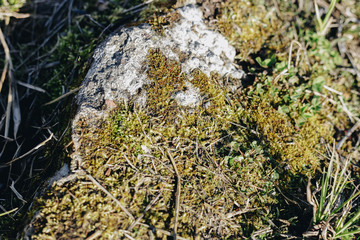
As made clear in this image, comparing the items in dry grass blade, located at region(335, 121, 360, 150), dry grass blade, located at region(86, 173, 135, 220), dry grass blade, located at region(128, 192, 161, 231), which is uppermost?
dry grass blade, located at region(86, 173, 135, 220)

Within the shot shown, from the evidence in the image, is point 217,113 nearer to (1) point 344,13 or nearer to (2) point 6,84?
(2) point 6,84

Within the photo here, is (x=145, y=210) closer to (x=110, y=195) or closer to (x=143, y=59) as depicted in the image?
(x=110, y=195)

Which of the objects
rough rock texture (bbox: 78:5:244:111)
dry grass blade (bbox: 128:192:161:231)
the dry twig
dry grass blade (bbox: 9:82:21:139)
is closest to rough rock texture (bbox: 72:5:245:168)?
rough rock texture (bbox: 78:5:244:111)

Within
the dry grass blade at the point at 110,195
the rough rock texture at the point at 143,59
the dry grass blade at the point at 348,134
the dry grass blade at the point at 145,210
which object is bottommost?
the dry grass blade at the point at 348,134

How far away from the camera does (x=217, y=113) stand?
8.90 feet

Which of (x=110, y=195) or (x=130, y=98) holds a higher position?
(x=130, y=98)

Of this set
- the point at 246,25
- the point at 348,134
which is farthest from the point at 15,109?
the point at 348,134

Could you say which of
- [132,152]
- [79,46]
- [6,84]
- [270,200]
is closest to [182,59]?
[132,152]

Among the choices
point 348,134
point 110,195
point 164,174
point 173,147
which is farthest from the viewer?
point 348,134

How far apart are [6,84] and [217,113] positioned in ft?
8.88

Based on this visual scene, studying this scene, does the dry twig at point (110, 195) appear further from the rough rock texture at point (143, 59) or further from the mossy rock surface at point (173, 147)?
the rough rock texture at point (143, 59)

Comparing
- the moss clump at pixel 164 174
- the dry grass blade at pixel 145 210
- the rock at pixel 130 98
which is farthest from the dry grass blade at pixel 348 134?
the dry grass blade at pixel 145 210

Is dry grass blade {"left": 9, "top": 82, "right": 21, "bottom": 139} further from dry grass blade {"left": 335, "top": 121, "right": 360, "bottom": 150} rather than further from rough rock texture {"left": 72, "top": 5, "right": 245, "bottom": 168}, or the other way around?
dry grass blade {"left": 335, "top": 121, "right": 360, "bottom": 150}

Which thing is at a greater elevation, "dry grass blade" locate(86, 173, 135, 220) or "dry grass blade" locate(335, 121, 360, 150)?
"dry grass blade" locate(86, 173, 135, 220)
